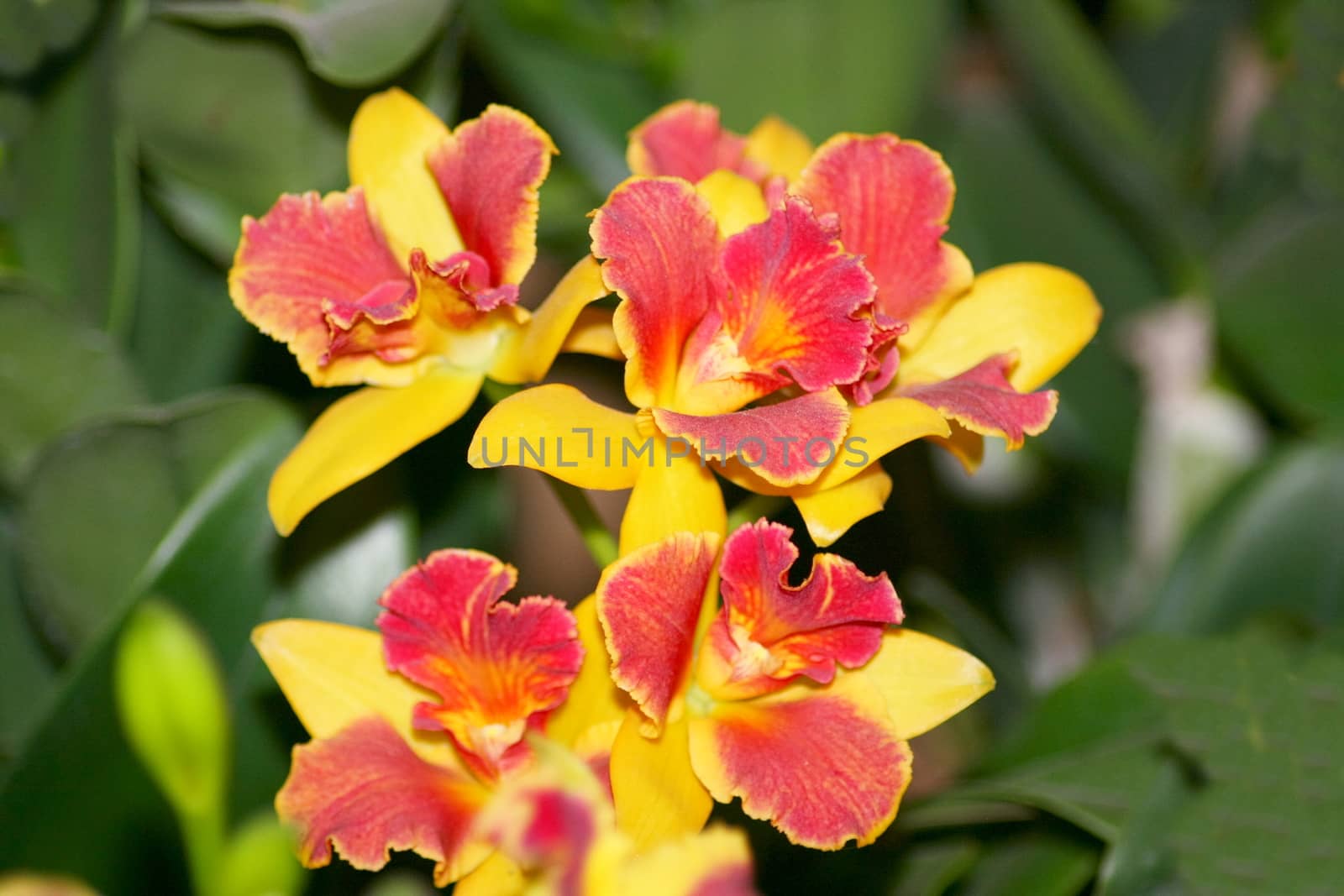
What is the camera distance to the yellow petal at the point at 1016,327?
0.67 meters

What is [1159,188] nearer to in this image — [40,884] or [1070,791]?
[1070,791]

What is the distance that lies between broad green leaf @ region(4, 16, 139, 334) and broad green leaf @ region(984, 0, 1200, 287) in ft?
2.26

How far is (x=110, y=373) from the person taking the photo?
80 cm

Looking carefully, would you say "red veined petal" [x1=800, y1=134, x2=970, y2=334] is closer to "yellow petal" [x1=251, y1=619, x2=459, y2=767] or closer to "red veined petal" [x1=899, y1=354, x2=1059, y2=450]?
"red veined petal" [x1=899, y1=354, x2=1059, y2=450]

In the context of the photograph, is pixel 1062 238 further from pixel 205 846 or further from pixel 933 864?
pixel 205 846

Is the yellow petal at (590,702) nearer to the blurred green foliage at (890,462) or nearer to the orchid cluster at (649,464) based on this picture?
the orchid cluster at (649,464)

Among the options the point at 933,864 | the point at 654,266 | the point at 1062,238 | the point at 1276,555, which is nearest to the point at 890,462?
the point at 1062,238

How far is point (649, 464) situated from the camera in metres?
0.57

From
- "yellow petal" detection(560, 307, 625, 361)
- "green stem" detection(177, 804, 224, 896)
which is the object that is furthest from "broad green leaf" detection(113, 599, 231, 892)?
"yellow petal" detection(560, 307, 625, 361)

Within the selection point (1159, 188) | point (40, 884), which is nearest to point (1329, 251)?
point (1159, 188)

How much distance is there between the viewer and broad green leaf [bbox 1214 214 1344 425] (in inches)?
41.4

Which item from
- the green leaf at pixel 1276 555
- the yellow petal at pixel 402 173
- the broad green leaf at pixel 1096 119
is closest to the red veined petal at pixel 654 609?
the yellow petal at pixel 402 173

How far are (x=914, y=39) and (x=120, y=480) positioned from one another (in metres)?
0.71

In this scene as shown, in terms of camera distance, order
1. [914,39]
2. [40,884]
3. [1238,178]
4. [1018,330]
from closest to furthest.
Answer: [40,884] < [1018,330] < [914,39] < [1238,178]
